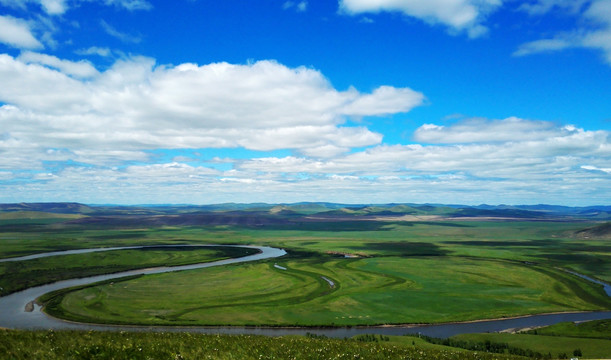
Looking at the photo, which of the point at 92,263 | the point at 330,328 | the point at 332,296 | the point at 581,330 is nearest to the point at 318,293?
the point at 332,296

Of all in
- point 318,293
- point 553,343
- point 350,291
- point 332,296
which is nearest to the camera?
point 553,343

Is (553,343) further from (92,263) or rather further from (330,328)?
(92,263)

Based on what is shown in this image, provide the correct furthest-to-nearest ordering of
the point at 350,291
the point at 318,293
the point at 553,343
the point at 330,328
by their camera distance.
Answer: the point at 350,291 < the point at 318,293 < the point at 330,328 < the point at 553,343

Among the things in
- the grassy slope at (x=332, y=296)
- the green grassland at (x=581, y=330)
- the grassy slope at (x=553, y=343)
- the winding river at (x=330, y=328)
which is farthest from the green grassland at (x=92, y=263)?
the green grassland at (x=581, y=330)

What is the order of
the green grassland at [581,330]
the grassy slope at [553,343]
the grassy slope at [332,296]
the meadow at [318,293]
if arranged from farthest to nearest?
the grassy slope at [332,296] → the green grassland at [581,330] → the meadow at [318,293] → the grassy slope at [553,343]

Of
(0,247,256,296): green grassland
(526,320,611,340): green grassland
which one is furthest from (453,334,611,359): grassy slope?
(0,247,256,296): green grassland

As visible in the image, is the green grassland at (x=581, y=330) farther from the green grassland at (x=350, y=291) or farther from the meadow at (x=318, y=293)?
the green grassland at (x=350, y=291)

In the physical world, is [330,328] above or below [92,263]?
above

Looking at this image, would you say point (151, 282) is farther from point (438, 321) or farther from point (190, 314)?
point (438, 321)

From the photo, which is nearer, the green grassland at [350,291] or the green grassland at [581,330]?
the green grassland at [581,330]
